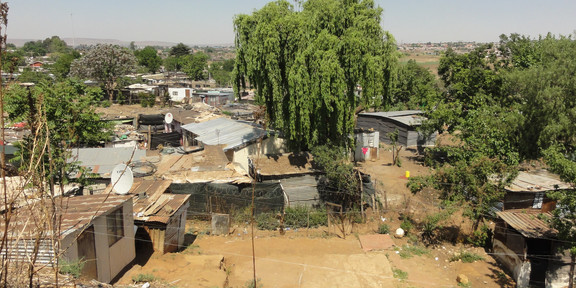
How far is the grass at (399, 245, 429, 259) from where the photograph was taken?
39.6ft

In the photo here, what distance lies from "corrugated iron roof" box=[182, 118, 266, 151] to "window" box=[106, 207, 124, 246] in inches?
307

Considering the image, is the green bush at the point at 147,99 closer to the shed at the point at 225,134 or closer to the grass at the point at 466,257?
the shed at the point at 225,134

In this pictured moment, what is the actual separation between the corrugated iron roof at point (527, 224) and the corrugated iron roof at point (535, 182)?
46.4 inches

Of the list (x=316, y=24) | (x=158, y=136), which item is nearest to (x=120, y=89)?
(x=158, y=136)

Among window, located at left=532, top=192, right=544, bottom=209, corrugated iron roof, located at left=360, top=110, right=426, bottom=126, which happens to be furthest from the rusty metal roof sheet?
corrugated iron roof, located at left=360, top=110, right=426, bottom=126

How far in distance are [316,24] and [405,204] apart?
26.4ft

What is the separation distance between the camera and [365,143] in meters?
22.8

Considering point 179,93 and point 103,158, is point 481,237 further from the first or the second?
point 179,93

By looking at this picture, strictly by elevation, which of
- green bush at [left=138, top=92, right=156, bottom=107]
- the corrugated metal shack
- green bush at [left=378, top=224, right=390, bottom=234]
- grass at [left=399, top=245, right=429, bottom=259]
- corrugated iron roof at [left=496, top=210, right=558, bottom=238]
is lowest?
grass at [left=399, top=245, right=429, bottom=259]

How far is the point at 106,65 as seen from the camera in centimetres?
4122

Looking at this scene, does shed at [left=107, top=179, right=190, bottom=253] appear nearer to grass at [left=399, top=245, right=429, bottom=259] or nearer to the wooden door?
the wooden door

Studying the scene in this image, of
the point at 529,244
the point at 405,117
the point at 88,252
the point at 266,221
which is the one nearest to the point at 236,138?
the point at 266,221

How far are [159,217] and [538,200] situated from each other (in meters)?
12.4

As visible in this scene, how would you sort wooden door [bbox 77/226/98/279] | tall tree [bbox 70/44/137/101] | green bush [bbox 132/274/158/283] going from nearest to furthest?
wooden door [bbox 77/226/98/279] → green bush [bbox 132/274/158/283] → tall tree [bbox 70/44/137/101]
